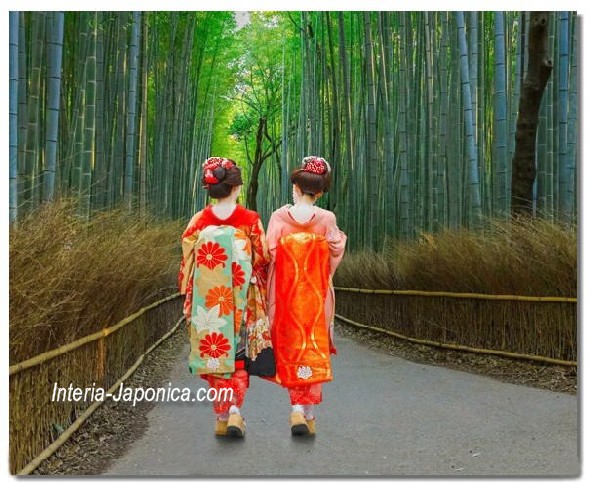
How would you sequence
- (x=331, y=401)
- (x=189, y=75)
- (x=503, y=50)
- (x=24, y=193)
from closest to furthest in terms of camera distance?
(x=24, y=193) → (x=331, y=401) → (x=503, y=50) → (x=189, y=75)

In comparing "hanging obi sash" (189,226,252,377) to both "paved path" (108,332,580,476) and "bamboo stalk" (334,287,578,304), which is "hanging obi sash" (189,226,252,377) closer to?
"paved path" (108,332,580,476)

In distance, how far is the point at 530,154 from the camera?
4570 millimetres

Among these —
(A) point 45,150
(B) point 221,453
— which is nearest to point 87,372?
(B) point 221,453

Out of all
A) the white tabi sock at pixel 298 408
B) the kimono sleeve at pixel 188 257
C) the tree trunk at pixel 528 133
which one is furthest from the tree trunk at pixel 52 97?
the tree trunk at pixel 528 133

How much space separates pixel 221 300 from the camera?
314 cm

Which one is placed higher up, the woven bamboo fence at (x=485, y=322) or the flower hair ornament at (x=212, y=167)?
the flower hair ornament at (x=212, y=167)

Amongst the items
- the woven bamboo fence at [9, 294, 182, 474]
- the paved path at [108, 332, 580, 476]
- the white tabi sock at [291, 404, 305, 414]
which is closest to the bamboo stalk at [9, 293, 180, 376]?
the woven bamboo fence at [9, 294, 182, 474]

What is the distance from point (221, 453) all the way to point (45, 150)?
1318 millimetres

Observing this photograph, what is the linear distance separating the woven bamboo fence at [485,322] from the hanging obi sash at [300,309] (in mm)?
1134

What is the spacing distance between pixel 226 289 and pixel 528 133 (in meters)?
2.26

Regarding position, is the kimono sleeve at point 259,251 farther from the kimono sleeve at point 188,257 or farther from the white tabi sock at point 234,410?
the white tabi sock at point 234,410

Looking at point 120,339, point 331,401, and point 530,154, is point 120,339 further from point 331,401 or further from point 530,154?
point 530,154

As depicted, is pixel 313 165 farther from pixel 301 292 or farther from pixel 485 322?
pixel 485 322

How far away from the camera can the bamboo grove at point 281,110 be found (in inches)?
129
